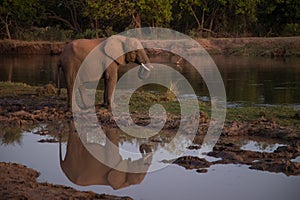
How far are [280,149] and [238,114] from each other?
3.41 meters

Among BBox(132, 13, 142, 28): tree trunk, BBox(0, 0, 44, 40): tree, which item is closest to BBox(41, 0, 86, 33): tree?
BBox(0, 0, 44, 40): tree

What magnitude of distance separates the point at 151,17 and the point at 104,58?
24365mm

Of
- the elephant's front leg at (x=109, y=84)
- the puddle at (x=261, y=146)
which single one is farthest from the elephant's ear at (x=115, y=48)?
the puddle at (x=261, y=146)

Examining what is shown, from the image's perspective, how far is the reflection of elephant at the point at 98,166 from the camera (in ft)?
27.0

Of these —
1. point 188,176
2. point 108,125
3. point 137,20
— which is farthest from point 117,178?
point 137,20

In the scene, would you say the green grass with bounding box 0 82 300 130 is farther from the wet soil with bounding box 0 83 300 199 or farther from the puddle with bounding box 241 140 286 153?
the puddle with bounding box 241 140 286 153

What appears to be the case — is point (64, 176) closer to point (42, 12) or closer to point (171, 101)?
point (171, 101)

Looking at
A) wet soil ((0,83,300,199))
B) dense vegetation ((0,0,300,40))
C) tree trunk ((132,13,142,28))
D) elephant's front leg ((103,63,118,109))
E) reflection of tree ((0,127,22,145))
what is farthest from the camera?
tree trunk ((132,13,142,28))

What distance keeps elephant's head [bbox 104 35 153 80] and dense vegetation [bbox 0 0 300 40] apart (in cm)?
2286

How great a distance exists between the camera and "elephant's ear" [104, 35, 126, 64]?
44.5 ft

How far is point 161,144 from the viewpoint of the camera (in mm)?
10469

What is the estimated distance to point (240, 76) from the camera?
23.5 metres

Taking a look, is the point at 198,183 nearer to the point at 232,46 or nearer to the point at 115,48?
the point at 115,48

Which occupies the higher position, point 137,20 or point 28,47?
point 137,20
